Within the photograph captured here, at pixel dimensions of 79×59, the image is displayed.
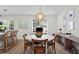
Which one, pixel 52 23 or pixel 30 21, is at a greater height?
pixel 30 21

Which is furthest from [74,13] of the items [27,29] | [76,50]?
[27,29]

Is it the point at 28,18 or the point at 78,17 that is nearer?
the point at 78,17

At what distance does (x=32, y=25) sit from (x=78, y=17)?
5.07m

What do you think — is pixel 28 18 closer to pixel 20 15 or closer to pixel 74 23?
pixel 20 15

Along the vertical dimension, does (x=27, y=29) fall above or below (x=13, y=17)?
below

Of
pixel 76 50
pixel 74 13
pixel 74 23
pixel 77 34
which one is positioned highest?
pixel 74 13

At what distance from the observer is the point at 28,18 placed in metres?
9.15

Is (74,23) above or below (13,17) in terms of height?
below

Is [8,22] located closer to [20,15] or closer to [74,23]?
[20,15]

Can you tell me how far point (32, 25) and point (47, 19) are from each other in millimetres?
1254
